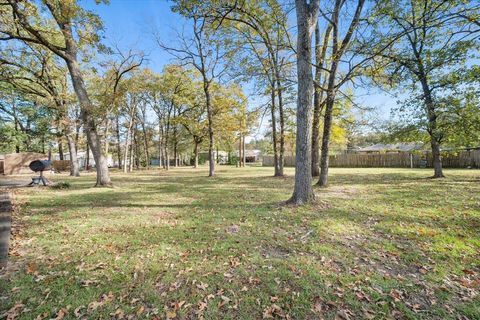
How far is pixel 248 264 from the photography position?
3.15 meters

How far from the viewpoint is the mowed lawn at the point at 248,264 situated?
2346 millimetres

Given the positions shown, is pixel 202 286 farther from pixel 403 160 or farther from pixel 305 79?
pixel 403 160

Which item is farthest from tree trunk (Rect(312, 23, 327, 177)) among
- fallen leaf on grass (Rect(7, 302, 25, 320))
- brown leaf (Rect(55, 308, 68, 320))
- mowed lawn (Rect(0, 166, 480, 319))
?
fallen leaf on grass (Rect(7, 302, 25, 320))

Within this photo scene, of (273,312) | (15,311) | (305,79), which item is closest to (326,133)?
(305,79)

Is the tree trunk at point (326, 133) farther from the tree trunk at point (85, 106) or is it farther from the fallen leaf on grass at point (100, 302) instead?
the tree trunk at point (85, 106)

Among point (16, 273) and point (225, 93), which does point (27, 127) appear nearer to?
point (225, 93)

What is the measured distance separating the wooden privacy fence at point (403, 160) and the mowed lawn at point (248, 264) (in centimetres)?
1601

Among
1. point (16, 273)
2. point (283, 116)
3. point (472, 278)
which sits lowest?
point (472, 278)

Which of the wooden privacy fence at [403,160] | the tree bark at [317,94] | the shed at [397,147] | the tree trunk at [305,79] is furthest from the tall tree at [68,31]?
the wooden privacy fence at [403,160]

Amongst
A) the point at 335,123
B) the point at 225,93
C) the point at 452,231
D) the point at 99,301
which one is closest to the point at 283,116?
the point at 335,123

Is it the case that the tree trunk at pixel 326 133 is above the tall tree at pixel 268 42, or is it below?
below

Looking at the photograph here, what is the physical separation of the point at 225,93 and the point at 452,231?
2011 centimetres

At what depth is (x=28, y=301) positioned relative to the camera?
2406 mm

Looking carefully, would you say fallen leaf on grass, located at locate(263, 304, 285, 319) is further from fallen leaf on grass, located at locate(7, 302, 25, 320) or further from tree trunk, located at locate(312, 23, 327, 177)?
tree trunk, located at locate(312, 23, 327, 177)
